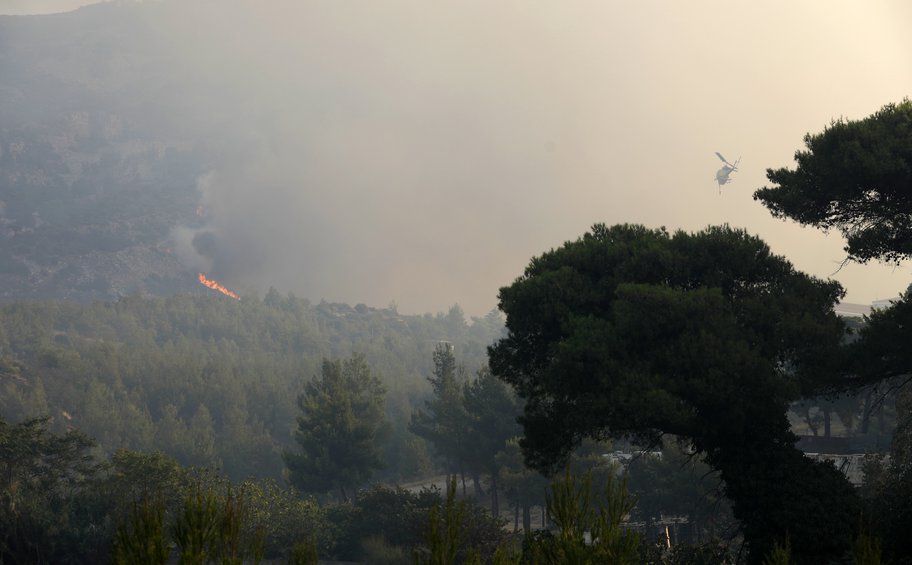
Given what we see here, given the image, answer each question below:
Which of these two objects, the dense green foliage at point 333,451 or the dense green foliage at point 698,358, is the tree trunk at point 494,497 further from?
the dense green foliage at point 698,358

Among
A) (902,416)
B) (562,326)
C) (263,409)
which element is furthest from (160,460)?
(263,409)

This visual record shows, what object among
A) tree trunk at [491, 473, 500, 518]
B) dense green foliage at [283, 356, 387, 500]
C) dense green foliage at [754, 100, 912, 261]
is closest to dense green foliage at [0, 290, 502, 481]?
dense green foliage at [283, 356, 387, 500]

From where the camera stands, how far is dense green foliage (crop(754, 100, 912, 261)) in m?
27.8

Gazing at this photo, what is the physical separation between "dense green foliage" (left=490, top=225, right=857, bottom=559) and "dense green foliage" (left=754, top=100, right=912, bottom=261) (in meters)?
1.89

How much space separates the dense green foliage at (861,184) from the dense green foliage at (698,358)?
1888mm

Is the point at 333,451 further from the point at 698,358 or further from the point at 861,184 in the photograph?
the point at 861,184

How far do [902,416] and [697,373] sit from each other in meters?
18.4

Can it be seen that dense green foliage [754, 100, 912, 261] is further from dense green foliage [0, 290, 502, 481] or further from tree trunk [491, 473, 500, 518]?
dense green foliage [0, 290, 502, 481]

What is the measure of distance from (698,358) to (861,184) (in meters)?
7.56

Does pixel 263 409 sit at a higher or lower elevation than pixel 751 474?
higher

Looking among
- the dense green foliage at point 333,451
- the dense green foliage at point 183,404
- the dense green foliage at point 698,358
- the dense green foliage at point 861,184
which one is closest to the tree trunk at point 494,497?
the dense green foliage at point 333,451

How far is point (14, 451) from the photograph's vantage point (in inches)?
2026

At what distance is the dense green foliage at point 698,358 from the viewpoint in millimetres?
Result: 27141

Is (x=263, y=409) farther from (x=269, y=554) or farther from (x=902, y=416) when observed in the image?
(x=902, y=416)
